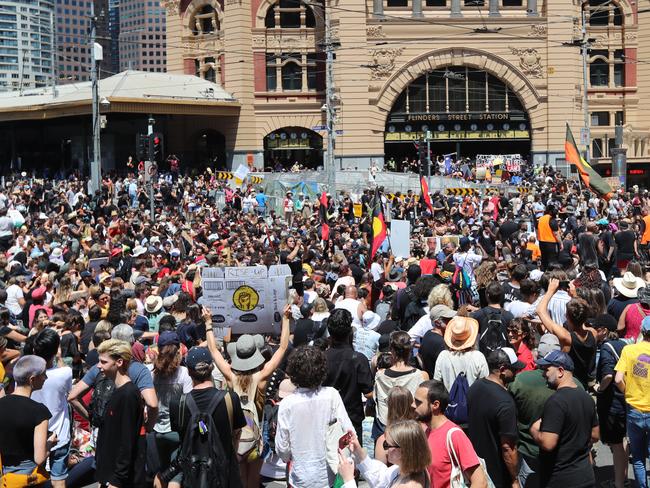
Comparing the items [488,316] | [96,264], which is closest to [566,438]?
[488,316]

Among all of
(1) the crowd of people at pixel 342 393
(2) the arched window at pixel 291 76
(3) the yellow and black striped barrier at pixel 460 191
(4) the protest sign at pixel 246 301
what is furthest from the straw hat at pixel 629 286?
(2) the arched window at pixel 291 76

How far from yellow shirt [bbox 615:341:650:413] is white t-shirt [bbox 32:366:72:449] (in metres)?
5.18

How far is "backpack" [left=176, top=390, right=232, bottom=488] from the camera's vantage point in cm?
738

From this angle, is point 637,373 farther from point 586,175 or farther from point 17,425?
point 586,175

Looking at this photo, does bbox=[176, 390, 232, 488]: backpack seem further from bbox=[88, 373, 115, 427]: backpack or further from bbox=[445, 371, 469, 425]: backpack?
bbox=[445, 371, 469, 425]: backpack

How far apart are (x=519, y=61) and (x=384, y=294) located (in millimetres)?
39409

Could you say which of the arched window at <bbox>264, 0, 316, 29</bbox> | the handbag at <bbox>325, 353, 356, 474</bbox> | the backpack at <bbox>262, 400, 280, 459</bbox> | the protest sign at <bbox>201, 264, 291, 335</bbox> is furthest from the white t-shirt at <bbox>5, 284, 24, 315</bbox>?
the arched window at <bbox>264, 0, 316, 29</bbox>

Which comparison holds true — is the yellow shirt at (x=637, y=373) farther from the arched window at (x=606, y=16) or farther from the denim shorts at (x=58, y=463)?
the arched window at (x=606, y=16)

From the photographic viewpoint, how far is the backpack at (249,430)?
8.28 m

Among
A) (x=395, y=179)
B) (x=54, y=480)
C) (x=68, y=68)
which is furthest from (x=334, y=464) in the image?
(x=68, y=68)

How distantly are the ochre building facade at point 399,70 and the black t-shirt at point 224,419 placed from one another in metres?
43.1

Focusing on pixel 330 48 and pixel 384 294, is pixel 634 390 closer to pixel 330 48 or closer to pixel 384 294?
pixel 384 294

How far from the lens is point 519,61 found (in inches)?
2031

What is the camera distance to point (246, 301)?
466 inches
